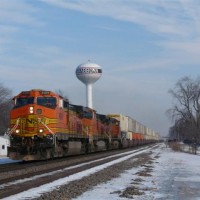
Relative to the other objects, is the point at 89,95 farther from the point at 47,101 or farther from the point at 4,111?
the point at 47,101

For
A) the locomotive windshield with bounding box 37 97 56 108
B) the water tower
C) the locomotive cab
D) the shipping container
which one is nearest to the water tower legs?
the water tower

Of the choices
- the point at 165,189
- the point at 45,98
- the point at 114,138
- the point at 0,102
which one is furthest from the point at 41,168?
the point at 0,102

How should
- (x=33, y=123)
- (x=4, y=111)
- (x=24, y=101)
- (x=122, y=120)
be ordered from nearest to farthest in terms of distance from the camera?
1. (x=33, y=123)
2. (x=24, y=101)
3. (x=122, y=120)
4. (x=4, y=111)

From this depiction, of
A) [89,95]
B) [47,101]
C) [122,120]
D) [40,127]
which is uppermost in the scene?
[89,95]

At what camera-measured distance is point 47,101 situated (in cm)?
2638

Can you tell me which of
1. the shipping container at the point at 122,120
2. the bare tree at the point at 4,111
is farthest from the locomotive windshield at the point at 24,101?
the bare tree at the point at 4,111

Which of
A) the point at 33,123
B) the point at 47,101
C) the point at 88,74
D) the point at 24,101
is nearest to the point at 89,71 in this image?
the point at 88,74

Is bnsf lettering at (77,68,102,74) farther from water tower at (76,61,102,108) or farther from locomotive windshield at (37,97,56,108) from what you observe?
locomotive windshield at (37,97,56,108)

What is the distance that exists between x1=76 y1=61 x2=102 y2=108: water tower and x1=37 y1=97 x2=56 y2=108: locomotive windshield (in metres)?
83.1

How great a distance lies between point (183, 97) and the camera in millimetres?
84625

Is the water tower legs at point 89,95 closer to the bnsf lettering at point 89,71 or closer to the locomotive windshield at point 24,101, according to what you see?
the bnsf lettering at point 89,71

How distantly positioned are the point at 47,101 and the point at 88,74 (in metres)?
83.6

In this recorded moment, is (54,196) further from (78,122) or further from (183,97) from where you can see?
(183,97)

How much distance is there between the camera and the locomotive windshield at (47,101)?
85.9 feet
